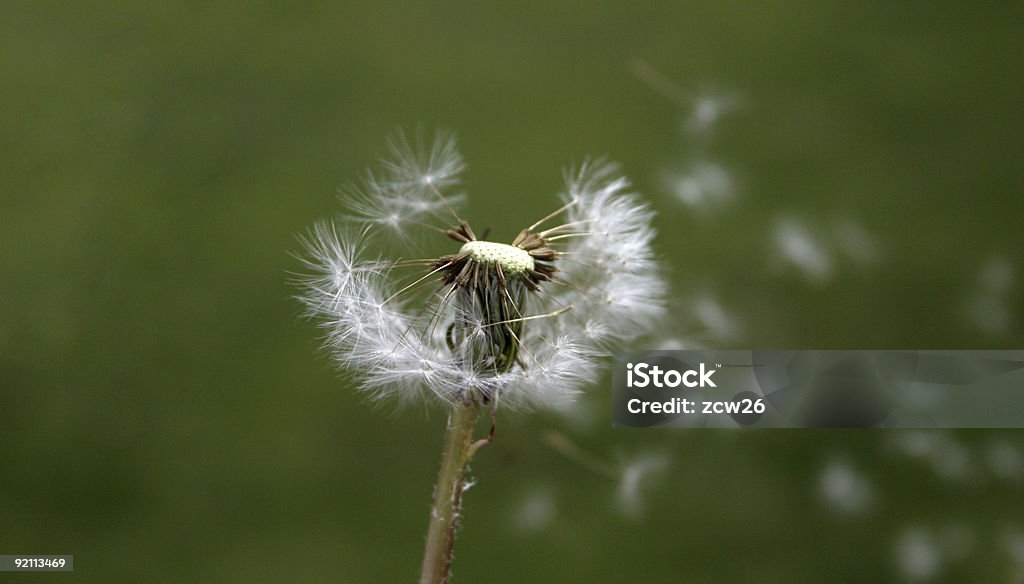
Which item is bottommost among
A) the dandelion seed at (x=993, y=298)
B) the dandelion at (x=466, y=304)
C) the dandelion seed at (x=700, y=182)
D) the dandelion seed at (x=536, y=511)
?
the dandelion seed at (x=536, y=511)

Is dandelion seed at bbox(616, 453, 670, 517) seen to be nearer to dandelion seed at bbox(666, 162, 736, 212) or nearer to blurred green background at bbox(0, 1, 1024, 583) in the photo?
blurred green background at bbox(0, 1, 1024, 583)

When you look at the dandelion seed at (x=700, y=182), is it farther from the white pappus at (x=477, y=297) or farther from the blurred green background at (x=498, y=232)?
the white pappus at (x=477, y=297)

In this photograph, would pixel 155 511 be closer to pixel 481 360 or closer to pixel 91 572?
pixel 91 572

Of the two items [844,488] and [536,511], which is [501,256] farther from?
[844,488]

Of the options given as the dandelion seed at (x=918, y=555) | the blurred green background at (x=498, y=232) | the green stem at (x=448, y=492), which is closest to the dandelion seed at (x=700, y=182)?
the blurred green background at (x=498, y=232)

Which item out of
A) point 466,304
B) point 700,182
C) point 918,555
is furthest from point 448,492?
point 918,555

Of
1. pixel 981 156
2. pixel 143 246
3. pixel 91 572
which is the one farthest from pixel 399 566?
pixel 981 156
